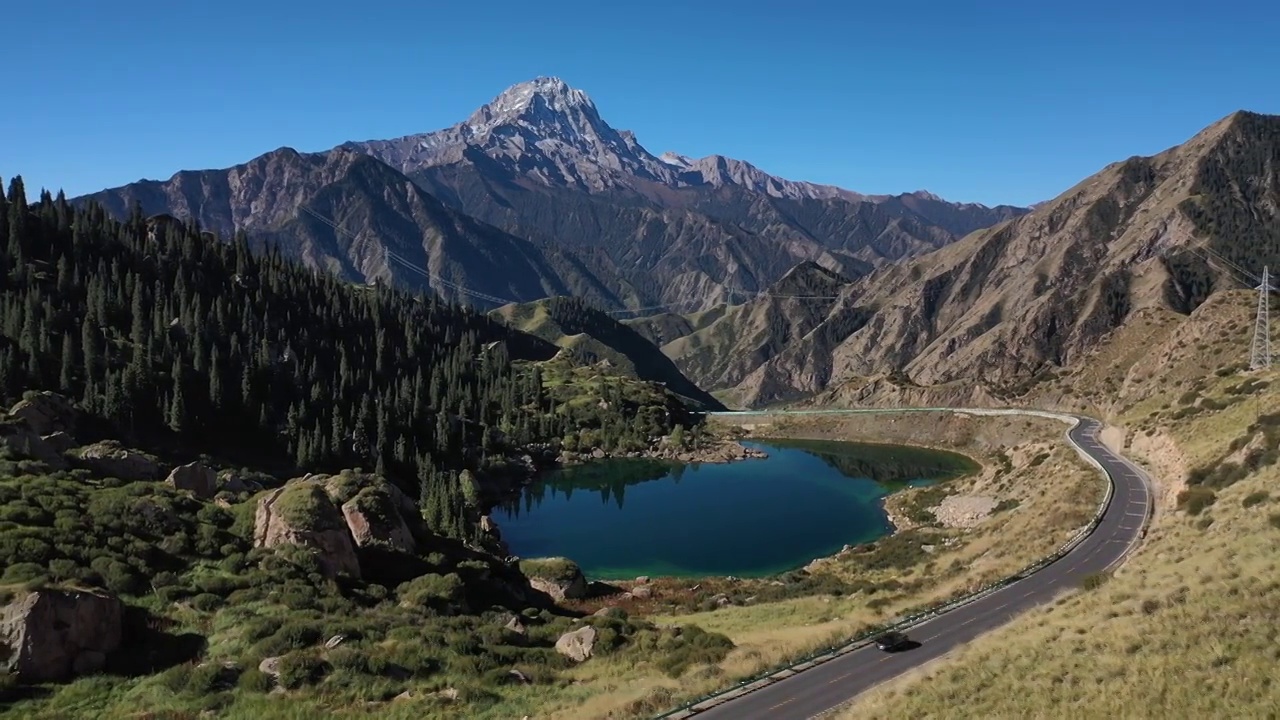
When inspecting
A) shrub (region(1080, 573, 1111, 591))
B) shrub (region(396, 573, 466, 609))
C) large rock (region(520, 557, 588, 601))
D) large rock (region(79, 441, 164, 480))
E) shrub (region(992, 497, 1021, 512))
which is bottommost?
shrub (region(992, 497, 1021, 512))

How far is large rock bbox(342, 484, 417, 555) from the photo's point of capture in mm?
46688

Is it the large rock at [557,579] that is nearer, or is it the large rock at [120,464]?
the large rock at [120,464]

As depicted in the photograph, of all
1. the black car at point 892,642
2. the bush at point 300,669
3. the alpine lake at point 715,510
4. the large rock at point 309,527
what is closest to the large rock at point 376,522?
Result: the large rock at point 309,527

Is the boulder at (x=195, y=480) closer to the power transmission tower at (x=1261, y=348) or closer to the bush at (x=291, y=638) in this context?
the bush at (x=291, y=638)

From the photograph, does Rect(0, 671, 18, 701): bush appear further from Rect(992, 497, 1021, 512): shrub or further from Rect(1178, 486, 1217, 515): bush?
Rect(992, 497, 1021, 512): shrub

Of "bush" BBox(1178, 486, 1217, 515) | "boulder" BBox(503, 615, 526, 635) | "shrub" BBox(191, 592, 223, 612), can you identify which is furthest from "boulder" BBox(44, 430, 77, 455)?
"bush" BBox(1178, 486, 1217, 515)

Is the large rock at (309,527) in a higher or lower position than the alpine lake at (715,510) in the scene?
higher

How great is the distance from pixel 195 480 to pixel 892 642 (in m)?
43.8

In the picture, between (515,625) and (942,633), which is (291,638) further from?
(942,633)

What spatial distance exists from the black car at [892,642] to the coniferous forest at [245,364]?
5459 cm

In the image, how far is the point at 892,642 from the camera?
113 ft

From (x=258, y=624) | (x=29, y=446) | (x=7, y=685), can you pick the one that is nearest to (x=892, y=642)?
(x=258, y=624)

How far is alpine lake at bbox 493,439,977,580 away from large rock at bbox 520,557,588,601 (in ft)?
67.3

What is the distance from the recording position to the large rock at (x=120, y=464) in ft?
171
